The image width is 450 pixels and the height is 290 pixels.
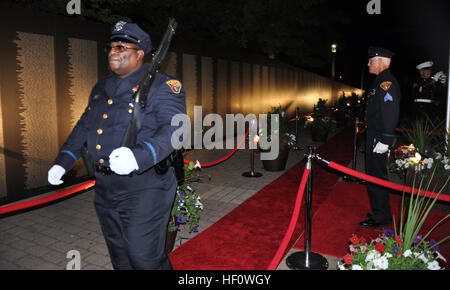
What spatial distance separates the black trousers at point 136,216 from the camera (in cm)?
250


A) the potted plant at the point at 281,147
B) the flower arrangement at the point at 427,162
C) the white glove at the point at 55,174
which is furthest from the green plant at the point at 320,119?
the white glove at the point at 55,174

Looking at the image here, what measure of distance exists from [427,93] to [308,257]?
5466mm

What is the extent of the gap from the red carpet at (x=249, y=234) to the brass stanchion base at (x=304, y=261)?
0.75ft

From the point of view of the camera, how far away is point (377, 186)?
4.79m

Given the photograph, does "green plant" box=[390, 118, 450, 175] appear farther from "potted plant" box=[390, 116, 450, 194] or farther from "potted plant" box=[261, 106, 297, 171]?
"potted plant" box=[261, 106, 297, 171]

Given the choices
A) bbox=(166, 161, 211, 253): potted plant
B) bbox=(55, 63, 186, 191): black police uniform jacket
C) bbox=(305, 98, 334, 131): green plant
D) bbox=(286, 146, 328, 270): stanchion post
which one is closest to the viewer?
bbox=(55, 63, 186, 191): black police uniform jacket

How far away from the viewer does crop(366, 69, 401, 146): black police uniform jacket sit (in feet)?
14.8

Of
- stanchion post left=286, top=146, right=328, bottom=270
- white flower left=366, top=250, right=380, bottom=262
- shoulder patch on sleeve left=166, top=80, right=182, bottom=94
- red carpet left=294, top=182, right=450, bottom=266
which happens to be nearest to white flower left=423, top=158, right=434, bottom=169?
red carpet left=294, top=182, right=450, bottom=266

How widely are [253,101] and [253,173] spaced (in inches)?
262

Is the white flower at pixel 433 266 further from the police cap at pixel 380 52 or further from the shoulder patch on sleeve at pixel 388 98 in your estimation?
the police cap at pixel 380 52

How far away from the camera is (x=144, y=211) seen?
251 centimetres

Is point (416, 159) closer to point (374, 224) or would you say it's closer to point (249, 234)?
point (374, 224)

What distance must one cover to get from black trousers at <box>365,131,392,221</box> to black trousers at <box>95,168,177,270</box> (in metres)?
3.04

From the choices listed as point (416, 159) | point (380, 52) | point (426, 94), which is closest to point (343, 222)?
point (416, 159)
